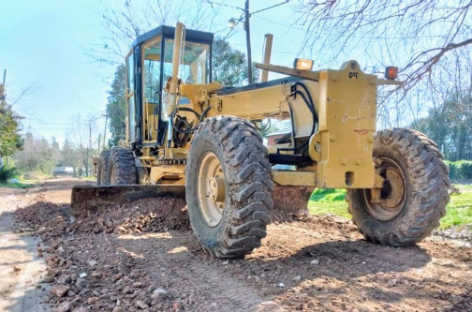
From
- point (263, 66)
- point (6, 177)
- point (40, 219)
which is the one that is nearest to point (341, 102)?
point (263, 66)

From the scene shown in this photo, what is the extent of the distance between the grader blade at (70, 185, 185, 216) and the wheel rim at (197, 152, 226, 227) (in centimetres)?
163

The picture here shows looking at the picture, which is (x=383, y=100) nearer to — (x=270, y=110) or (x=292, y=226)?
(x=270, y=110)

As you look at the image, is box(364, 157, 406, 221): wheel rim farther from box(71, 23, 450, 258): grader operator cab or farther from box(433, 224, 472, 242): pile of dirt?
box(433, 224, 472, 242): pile of dirt

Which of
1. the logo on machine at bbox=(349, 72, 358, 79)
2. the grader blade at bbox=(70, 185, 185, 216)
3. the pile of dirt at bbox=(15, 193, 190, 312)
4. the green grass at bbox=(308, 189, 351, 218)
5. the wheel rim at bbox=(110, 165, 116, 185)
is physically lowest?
the green grass at bbox=(308, 189, 351, 218)

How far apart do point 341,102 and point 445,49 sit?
3.41ft

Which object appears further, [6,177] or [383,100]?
[6,177]

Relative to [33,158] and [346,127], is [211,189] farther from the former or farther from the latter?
[33,158]

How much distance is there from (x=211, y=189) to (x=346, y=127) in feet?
4.87

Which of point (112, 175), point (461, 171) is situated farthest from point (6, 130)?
point (461, 171)

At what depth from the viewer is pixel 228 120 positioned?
13.6 feet

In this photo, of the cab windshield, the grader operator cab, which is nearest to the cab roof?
the cab windshield

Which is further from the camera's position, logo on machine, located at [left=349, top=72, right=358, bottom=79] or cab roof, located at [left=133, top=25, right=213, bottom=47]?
cab roof, located at [left=133, top=25, right=213, bottom=47]

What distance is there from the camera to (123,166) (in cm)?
785

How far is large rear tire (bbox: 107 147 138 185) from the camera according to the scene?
25.5 ft
